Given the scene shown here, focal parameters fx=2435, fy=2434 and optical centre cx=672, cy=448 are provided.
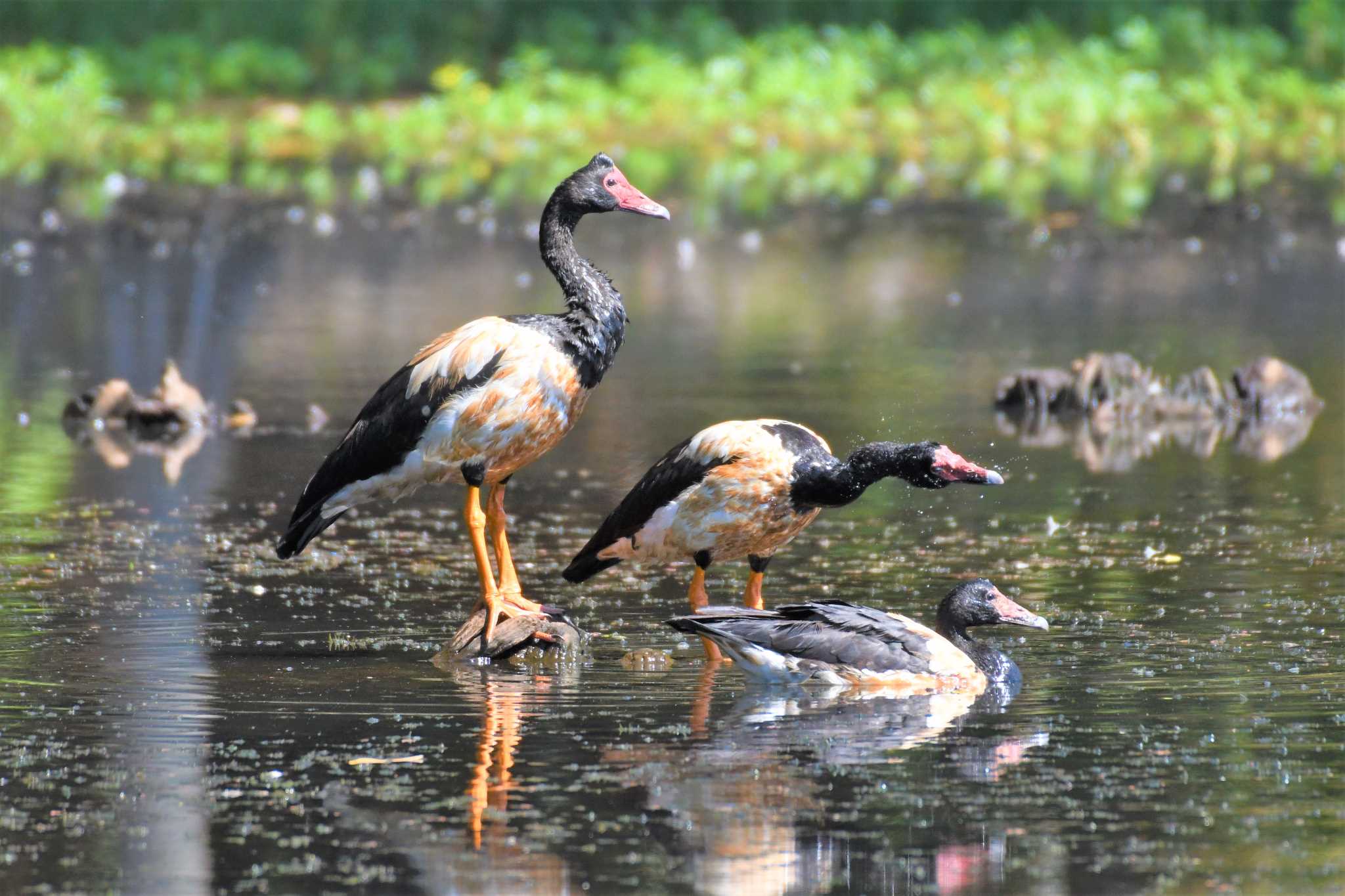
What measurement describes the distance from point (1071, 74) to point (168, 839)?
87.9ft

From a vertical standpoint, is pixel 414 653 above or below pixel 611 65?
below

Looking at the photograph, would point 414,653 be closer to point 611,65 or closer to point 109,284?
point 109,284

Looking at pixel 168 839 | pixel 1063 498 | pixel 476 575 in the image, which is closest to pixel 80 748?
pixel 168 839

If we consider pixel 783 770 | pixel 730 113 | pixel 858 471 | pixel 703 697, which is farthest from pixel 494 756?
pixel 730 113

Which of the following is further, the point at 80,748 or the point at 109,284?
the point at 109,284

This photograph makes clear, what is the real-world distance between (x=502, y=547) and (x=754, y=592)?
42.5 inches

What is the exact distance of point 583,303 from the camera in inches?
392

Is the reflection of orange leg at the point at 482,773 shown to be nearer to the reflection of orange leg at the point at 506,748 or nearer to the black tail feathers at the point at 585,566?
the reflection of orange leg at the point at 506,748

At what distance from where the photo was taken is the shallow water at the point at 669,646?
6.73 metres

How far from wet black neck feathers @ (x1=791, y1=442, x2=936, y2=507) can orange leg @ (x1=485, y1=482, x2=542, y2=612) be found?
118cm

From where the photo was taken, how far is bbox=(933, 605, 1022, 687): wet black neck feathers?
28.8 feet

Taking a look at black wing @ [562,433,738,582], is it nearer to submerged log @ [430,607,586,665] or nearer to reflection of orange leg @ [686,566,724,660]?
reflection of orange leg @ [686,566,724,660]

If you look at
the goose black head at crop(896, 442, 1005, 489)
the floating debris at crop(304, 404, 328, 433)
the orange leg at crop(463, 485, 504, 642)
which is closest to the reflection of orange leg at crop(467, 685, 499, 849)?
the orange leg at crop(463, 485, 504, 642)

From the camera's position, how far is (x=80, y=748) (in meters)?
7.84
